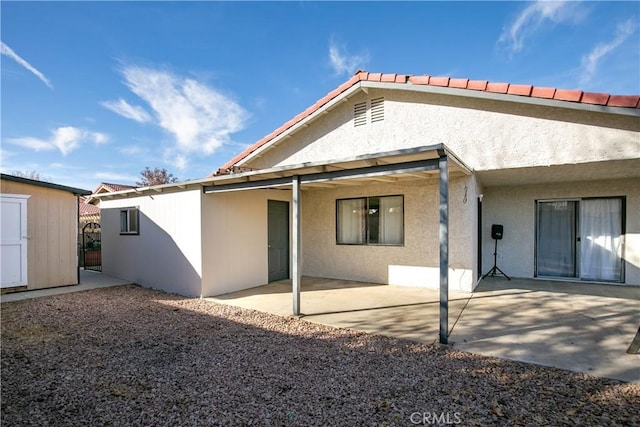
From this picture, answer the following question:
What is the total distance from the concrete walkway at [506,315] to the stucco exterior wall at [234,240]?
426 millimetres

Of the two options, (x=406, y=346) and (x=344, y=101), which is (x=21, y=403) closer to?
(x=406, y=346)

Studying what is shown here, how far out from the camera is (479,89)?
23.0 feet

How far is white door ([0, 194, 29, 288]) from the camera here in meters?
7.83

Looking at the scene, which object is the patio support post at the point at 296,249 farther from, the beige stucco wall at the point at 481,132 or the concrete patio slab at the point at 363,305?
the beige stucco wall at the point at 481,132

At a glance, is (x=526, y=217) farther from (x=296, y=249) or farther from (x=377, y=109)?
(x=296, y=249)

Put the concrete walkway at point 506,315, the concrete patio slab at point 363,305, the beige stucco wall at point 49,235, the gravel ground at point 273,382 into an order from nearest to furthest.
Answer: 1. the gravel ground at point 273,382
2. the concrete walkway at point 506,315
3. the concrete patio slab at point 363,305
4. the beige stucco wall at point 49,235

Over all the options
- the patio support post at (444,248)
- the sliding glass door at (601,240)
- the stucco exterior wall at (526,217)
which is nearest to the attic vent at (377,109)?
the stucco exterior wall at (526,217)

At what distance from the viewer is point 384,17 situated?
891cm

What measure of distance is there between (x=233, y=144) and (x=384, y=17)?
52.3 feet

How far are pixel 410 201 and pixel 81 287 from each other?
1005cm

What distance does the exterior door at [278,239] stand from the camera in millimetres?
9469

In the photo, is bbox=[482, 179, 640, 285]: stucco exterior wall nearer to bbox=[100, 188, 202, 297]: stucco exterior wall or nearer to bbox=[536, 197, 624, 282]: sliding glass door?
bbox=[536, 197, 624, 282]: sliding glass door

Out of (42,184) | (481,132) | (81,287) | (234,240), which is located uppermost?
(481,132)

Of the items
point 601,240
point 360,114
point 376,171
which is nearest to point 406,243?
point 376,171
